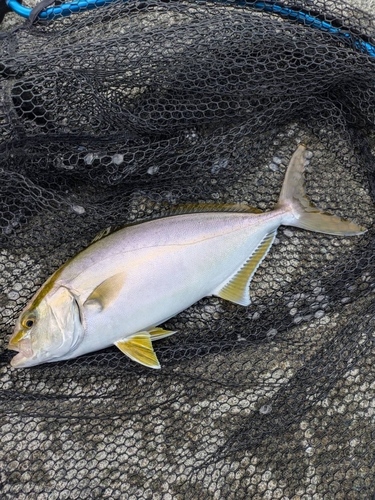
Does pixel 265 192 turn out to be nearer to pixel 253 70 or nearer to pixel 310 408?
pixel 253 70

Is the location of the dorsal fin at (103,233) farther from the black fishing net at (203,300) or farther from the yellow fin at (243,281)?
the yellow fin at (243,281)

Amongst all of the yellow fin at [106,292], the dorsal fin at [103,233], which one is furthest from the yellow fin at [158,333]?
the dorsal fin at [103,233]

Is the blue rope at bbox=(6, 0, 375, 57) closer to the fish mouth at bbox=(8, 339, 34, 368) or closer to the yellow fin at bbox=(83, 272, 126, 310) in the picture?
the yellow fin at bbox=(83, 272, 126, 310)

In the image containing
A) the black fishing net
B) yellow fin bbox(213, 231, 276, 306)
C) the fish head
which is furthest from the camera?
yellow fin bbox(213, 231, 276, 306)

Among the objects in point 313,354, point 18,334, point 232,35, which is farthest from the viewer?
point 313,354

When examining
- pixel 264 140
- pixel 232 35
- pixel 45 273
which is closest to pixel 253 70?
pixel 232 35

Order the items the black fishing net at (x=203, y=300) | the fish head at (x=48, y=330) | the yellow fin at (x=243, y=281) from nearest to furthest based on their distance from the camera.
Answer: the fish head at (x=48, y=330), the black fishing net at (x=203, y=300), the yellow fin at (x=243, y=281)

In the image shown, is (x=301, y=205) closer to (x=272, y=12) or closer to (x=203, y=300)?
(x=203, y=300)

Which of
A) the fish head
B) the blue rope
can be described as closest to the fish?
the fish head
